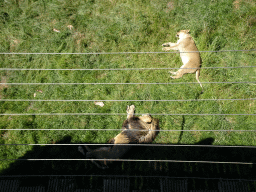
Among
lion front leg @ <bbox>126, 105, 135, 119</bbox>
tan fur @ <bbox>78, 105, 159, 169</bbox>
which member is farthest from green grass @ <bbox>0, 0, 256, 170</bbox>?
tan fur @ <bbox>78, 105, 159, 169</bbox>

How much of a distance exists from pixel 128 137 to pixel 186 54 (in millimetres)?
2863

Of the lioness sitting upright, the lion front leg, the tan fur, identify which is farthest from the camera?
the lioness sitting upright

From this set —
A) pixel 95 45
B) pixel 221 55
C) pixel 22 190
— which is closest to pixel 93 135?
pixel 22 190

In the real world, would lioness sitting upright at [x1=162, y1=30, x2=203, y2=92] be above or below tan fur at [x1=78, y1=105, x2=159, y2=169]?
above

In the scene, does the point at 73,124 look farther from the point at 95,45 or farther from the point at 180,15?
the point at 180,15

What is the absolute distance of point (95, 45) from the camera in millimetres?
5344

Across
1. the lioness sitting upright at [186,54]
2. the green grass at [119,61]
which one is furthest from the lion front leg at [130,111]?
the lioness sitting upright at [186,54]

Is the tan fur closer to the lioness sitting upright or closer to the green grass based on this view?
the green grass

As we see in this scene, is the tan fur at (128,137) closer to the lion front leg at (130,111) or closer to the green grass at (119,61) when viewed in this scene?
the lion front leg at (130,111)

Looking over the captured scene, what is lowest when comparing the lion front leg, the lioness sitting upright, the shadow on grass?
the shadow on grass

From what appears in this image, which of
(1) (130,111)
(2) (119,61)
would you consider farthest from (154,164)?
(2) (119,61)

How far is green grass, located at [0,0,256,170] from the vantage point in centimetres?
484

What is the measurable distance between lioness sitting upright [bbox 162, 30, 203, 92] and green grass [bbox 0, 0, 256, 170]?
21 cm

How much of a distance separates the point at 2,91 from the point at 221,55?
259 inches
